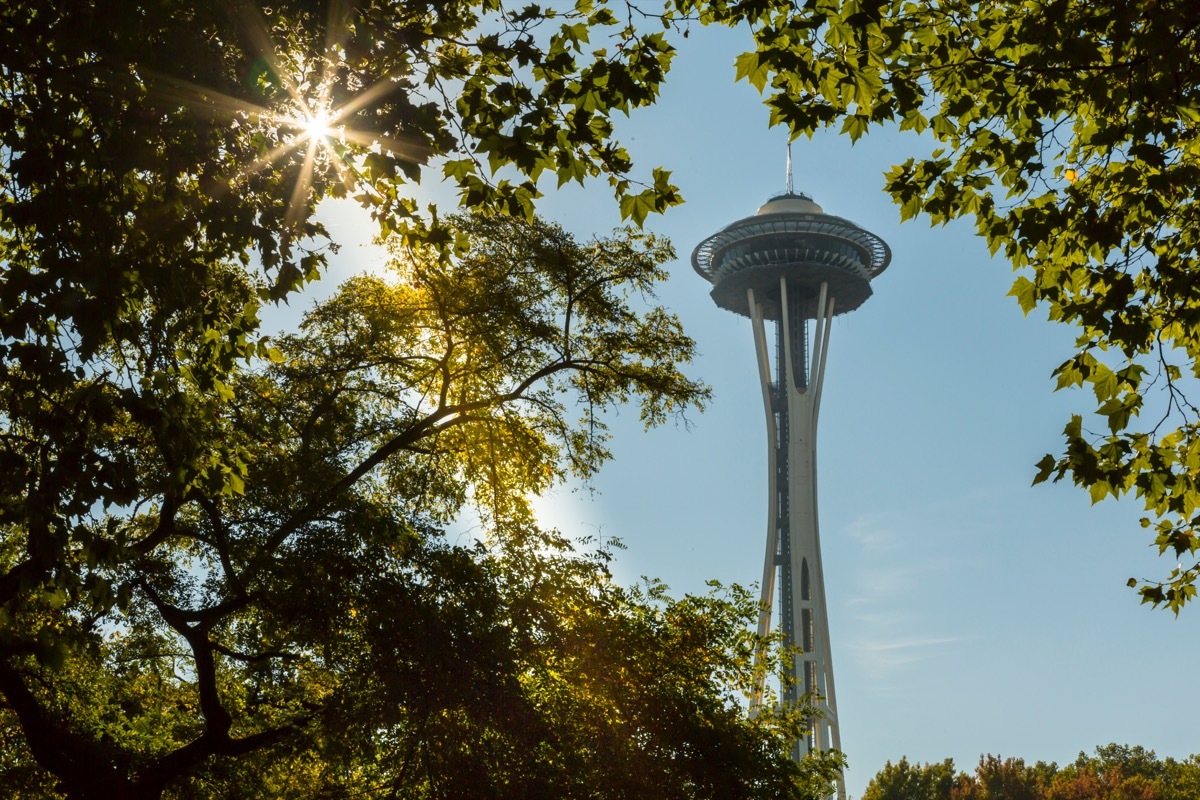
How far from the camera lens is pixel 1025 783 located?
248ft

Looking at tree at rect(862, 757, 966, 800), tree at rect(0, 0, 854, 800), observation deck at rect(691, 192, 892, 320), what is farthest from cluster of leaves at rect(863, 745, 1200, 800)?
tree at rect(0, 0, 854, 800)

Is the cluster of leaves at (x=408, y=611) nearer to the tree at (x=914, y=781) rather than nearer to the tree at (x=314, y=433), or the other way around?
the tree at (x=314, y=433)

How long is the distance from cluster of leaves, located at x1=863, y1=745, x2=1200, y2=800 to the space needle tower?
36.7ft

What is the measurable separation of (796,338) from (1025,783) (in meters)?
30.4

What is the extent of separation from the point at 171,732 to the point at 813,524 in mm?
52800

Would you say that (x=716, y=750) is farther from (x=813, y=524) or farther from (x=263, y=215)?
(x=813, y=524)

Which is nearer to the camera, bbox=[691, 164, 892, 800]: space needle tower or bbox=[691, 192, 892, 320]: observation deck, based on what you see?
bbox=[691, 164, 892, 800]: space needle tower

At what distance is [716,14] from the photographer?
8164mm

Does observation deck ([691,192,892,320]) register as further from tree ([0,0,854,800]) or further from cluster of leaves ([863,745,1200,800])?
tree ([0,0,854,800])

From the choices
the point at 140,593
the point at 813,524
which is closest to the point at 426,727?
the point at 140,593

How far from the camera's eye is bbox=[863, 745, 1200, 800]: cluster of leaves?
70625 mm

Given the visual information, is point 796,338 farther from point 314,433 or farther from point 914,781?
point 314,433

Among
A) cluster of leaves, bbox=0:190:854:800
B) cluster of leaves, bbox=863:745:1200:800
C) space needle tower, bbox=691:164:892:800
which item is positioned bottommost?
cluster of leaves, bbox=0:190:854:800

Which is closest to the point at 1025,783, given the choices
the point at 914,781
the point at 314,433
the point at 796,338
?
the point at 914,781
